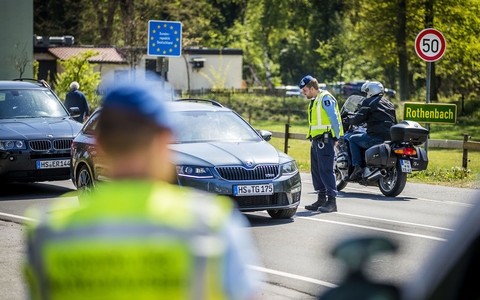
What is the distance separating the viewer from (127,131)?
2365 mm

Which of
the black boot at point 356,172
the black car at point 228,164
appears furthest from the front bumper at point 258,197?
the black boot at point 356,172

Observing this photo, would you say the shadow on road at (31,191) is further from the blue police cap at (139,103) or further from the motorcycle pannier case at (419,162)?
the blue police cap at (139,103)

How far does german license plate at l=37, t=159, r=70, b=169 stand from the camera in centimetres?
1324

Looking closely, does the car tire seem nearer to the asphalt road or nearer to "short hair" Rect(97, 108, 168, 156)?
the asphalt road

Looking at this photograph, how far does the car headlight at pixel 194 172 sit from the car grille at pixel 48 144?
3957mm

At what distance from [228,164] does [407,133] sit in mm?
4248

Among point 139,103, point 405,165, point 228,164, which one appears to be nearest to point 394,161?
point 405,165

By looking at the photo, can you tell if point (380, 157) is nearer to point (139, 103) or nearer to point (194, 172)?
point (194, 172)

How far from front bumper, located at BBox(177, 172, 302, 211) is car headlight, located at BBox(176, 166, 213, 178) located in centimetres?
5

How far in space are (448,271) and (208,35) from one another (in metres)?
83.8

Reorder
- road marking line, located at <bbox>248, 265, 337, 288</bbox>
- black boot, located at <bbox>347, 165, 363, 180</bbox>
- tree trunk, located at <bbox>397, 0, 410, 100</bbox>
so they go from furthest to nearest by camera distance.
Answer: tree trunk, located at <bbox>397, 0, 410, 100</bbox> < black boot, located at <bbox>347, 165, 363, 180</bbox> < road marking line, located at <bbox>248, 265, 337, 288</bbox>

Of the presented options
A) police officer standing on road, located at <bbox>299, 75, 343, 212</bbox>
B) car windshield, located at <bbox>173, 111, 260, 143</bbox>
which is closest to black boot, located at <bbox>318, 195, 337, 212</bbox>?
police officer standing on road, located at <bbox>299, 75, 343, 212</bbox>

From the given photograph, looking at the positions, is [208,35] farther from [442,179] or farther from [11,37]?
[442,179]

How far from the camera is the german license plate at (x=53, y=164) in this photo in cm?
1324
